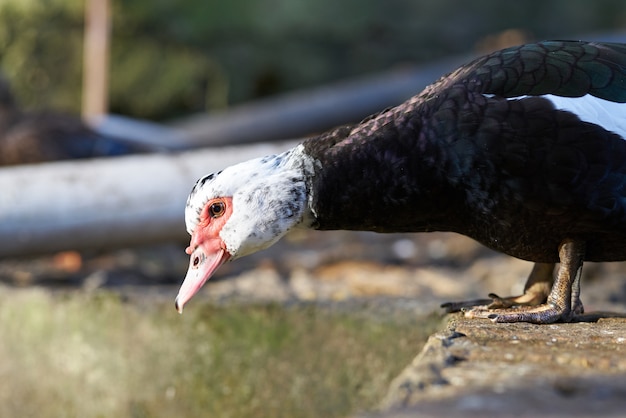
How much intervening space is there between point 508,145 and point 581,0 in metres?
9.85

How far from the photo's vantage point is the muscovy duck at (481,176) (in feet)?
8.68

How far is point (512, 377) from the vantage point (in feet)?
5.86

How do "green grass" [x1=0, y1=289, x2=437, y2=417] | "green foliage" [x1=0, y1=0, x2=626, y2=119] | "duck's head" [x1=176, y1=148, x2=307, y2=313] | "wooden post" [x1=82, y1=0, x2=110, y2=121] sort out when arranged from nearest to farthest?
"duck's head" [x1=176, y1=148, x2=307, y2=313]
"green grass" [x1=0, y1=289, x2=437, y2=417]
"wooden post" [x1=82, y1=0, x2=110, y2=121]
"green foliage" [x1=0, y1=0, x2=626, y2=119]

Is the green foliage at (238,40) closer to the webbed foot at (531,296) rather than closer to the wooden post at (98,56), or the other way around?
the wooden post at (98,56)

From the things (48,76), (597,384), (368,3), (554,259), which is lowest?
(48,76)

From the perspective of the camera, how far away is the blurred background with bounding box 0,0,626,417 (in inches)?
137

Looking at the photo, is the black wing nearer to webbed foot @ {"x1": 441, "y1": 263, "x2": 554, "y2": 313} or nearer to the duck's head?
the duck's head

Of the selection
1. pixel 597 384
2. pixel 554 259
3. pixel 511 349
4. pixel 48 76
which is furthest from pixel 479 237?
pixel 48 76

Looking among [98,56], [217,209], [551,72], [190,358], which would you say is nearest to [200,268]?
[217,209]

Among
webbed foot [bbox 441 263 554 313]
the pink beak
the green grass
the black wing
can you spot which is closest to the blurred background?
the green grass

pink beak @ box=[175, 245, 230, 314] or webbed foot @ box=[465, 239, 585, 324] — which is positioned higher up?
webbed foot @ box=[465, 239, 585, 324]

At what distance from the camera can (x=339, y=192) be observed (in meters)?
2.79

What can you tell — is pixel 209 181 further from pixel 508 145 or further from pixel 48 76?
pixel 48 76

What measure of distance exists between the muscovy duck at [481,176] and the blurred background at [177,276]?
63cm
